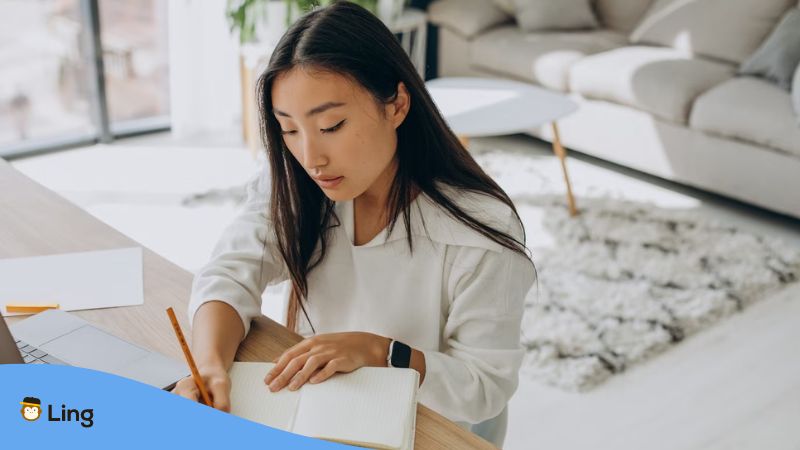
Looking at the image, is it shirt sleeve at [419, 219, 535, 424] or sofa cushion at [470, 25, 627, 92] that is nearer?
shirt sleeve at [419, 219, 535, 424]

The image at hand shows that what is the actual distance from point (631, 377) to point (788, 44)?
167cm

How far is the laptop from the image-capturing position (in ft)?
3.12

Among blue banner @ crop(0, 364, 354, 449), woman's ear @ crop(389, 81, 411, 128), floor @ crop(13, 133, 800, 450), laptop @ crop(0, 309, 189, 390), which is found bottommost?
floor @ crop(13, 133, 800, 450)

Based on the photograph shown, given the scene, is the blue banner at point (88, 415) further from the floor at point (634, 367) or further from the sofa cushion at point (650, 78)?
the sofa cushion at point (650, 78)

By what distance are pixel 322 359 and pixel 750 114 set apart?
8.14 ft

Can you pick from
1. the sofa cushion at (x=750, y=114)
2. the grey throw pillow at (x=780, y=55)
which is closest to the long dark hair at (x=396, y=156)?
the sofa cushion at (x=750, y=114)

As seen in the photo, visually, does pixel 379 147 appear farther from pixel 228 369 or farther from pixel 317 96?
pixel 228 369

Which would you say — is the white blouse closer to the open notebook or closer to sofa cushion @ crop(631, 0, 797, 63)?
the open notebook

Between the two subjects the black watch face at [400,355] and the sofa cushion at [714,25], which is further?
the sofa cushion at [714,25]

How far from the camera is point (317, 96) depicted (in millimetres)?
955

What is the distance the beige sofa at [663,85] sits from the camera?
2.95 metres

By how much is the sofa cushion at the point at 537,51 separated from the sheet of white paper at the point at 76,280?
264 cm

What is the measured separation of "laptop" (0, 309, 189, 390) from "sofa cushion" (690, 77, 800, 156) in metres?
2.46

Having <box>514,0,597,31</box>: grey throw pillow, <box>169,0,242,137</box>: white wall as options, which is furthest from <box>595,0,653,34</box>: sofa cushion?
<box>169,0,242,137</box>: white wall
